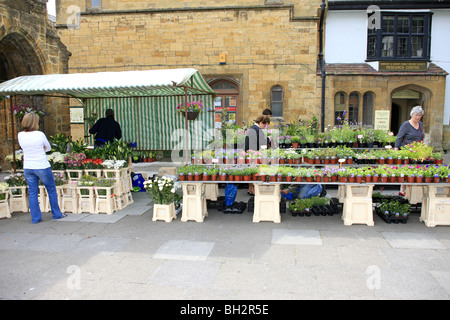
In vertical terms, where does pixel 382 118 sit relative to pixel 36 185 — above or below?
above

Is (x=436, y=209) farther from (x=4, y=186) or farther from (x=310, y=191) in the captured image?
(x=4, y=186)

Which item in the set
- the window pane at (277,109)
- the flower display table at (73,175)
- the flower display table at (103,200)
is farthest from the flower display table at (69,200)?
the window pane at (277,109)

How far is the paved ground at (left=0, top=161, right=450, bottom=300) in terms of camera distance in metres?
3.72

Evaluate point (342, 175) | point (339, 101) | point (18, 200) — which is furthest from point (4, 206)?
point (339, 101)

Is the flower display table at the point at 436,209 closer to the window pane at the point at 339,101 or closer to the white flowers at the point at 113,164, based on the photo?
the white flowers at the point at 113,164

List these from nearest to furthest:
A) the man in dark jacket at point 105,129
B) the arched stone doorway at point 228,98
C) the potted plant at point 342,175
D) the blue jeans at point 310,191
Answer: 1. the potted plant at point 342,175
2. the blue jeans at point 310,191
3. the man in dark jacket at point 105,129
4. the arched stone doorway at point 228,98

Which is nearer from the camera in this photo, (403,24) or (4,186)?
(4,186)

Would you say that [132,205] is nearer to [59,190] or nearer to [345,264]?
[59,190]

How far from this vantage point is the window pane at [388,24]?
14.2 m

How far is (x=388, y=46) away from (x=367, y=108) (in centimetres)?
265

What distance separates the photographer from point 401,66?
13.9 m

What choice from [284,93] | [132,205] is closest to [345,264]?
[132,205]

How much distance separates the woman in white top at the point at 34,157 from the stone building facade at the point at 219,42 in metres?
8.58

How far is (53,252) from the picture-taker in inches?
192
